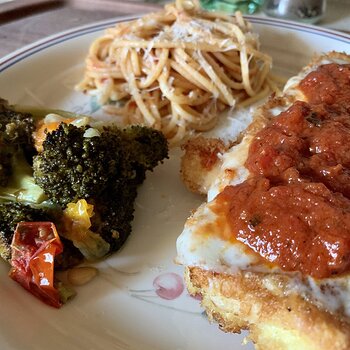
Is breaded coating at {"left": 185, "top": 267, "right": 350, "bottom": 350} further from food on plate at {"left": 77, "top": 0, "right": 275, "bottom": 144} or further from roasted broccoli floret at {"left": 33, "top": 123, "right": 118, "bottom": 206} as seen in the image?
food on plate at {"left": 77, "top": 0, "right": 275, "bottom": 144}

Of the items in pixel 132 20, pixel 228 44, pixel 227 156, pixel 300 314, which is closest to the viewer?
pixel 300 314

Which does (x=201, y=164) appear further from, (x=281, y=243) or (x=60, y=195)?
(x=281, y=243)

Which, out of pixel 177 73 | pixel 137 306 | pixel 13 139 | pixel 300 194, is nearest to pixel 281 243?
pixel 300 194

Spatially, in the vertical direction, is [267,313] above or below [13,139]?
below

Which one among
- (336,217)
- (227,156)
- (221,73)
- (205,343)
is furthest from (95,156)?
(221,73)

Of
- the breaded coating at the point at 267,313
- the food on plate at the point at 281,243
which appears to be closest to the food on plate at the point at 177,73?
the food on plate at the point at 281,243

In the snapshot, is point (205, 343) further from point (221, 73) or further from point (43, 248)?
point (221, 73)
